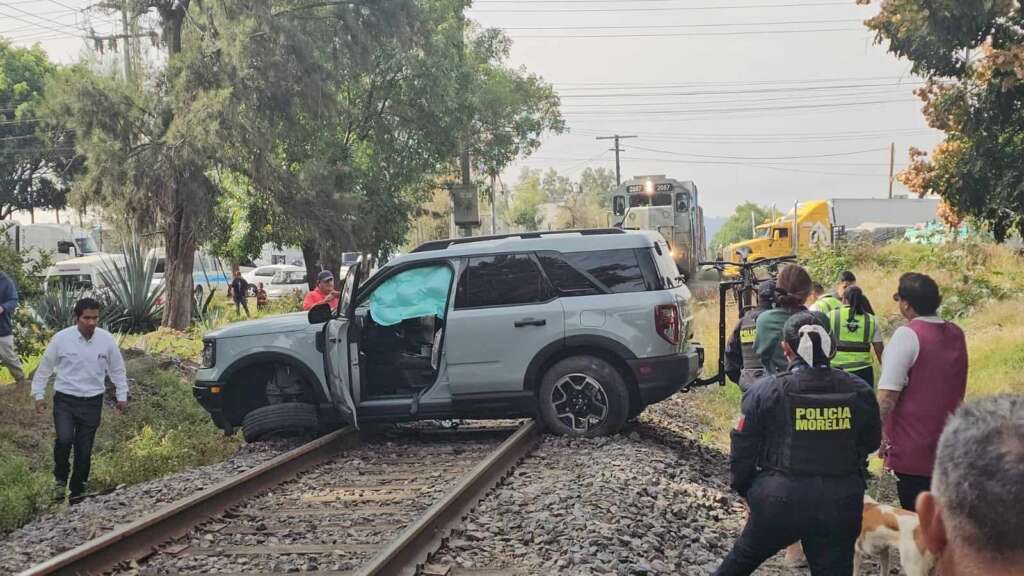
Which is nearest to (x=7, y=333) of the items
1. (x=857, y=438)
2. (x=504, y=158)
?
(x=857, y=438)

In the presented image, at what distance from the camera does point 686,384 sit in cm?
988

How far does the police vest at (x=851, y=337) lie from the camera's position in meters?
7.47

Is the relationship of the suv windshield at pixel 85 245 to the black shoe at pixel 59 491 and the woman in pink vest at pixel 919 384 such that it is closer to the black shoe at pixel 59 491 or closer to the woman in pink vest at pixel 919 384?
the black shoe at pixel 59 491

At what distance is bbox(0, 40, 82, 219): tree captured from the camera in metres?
50.1

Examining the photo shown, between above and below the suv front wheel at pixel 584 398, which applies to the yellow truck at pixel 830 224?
above

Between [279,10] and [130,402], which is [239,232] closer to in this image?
[279,10]

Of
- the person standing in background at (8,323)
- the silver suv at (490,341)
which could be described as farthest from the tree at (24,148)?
the silver suv at (490,341)

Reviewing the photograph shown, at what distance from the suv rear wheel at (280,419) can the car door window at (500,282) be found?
1829mm

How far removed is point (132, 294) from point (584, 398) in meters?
16.2

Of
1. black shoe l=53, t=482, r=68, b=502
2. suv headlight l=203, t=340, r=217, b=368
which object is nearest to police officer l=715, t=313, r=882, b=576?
black shoe l=53, t=482, r=68, b=502

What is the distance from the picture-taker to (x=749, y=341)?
7355 millimetres

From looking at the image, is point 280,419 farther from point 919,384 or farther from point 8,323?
point 919,384

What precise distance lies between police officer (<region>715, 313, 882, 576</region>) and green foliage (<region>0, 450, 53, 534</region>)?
21.0 ft

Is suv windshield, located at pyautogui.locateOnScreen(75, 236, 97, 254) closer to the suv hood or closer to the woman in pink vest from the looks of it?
the suv hood
